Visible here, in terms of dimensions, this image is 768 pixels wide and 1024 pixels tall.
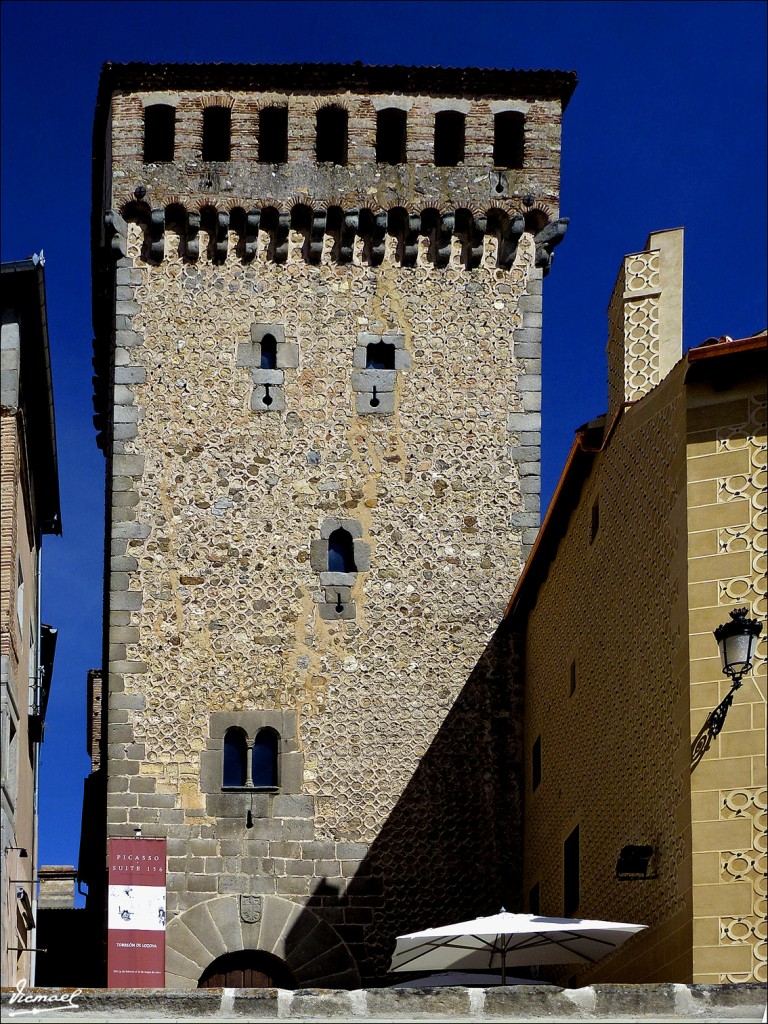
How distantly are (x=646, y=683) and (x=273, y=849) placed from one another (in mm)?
7604

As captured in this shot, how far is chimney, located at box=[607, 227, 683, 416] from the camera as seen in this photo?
76.2 feet

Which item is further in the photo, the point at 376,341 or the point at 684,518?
the point at 376,341

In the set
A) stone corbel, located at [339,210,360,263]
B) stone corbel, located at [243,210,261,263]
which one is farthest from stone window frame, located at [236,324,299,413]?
stone corbel, located at [339,210,360,263]

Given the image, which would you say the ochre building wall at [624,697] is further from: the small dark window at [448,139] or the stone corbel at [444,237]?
the small dark window at [448,139]

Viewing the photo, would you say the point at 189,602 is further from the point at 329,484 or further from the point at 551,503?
the point at 551,503

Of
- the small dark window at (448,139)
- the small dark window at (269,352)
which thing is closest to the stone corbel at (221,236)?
the small dark window at (269,352)

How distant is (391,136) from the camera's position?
3045 cm

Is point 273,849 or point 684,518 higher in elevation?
point 684,518

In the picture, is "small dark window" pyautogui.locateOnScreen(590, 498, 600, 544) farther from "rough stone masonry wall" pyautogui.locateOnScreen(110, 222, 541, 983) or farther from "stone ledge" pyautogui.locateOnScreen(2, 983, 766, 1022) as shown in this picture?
"stone ledge" pyautogui.locateOnScreen(2, 983, 766, 1022)

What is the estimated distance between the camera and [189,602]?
27750mm

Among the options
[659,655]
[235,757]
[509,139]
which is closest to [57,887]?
[235,757]

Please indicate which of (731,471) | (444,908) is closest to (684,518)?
(731,471)

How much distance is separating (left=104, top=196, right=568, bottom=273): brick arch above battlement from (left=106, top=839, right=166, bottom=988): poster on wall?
311 inches

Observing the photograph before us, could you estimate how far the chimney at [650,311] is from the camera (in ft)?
76.2
